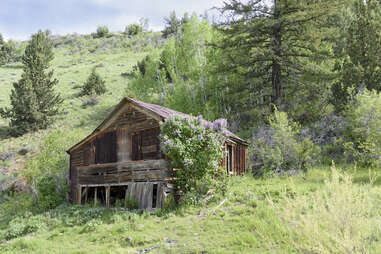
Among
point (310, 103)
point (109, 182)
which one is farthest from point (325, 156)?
point (109, 182)

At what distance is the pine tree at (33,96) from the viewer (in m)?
34.2

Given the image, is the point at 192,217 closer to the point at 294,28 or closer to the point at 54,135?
the point at 54,135

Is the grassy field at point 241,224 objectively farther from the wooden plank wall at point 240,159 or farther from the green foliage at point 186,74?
the green foliage at point 186,74

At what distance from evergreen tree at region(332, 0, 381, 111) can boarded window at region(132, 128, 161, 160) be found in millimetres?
14180

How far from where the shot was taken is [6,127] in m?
37.4

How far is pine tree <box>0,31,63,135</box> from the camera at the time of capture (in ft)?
112

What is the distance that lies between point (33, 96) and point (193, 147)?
88.8 feet

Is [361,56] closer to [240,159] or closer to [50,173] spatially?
[240,159]

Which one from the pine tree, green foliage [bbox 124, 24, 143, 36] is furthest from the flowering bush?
green foliage [bbox 124, 24, 143, 36]

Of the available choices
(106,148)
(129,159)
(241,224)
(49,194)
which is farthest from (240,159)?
(49,194)

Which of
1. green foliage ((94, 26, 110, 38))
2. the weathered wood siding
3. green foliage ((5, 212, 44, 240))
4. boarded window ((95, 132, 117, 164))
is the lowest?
green foliage ((5, 212, 44, 240))

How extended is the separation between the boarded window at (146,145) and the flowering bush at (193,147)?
206cm

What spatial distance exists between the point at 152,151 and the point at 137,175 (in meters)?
1.72

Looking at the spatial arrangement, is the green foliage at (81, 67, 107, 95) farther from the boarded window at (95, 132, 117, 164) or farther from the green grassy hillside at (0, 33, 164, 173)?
the boarded window at (95, 132, 117, 164)
